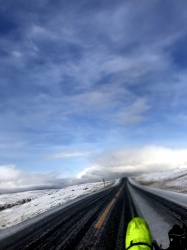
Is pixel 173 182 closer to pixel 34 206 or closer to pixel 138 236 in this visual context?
pixel 34 206

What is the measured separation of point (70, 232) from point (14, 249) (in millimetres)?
2141

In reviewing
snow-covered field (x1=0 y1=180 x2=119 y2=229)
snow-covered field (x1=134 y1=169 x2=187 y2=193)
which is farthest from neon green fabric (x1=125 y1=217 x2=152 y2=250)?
snow-covered field (x1=134 y1=169 x2=187 y2=193)

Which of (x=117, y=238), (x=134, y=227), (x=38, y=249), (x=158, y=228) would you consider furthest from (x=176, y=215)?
(x=134, y=227)

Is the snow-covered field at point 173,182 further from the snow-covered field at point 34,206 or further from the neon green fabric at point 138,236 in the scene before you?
the neon green fabric at point 138,236

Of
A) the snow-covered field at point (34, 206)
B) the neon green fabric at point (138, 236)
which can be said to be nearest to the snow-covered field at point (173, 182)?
the snow-covered field at point (34, 206)

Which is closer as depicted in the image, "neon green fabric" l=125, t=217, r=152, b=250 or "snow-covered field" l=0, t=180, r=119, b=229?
"neon green fabric" l=125, t=217, r=152, b=250

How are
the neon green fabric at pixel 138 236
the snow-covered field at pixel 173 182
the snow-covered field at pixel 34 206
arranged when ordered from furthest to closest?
the snow-covered field at pixel 173 182 < the snow-covered field at pixel 34 206 < the neon green fabric at pixel 138 236

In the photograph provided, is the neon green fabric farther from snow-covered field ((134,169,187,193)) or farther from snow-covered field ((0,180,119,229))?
snow-covered field ((134,169,187,193))

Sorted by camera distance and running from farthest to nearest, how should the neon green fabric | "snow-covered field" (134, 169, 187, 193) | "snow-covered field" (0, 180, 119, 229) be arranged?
"snow-covered field" (134, 169, 187, 193), "snow-covered field" (0, 180, 119, 229), the neon green fabric

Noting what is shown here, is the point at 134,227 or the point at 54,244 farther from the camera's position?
the point at 54,244

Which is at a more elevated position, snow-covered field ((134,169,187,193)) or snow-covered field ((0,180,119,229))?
snow-covered field ((134,169,187,193))

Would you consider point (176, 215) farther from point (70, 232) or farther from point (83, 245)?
point (83, 245)

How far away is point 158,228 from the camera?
9539mm

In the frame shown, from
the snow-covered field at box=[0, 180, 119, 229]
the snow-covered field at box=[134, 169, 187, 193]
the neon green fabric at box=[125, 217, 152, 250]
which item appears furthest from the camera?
the snow-covered field at box=[134, 169, 187, 193]
